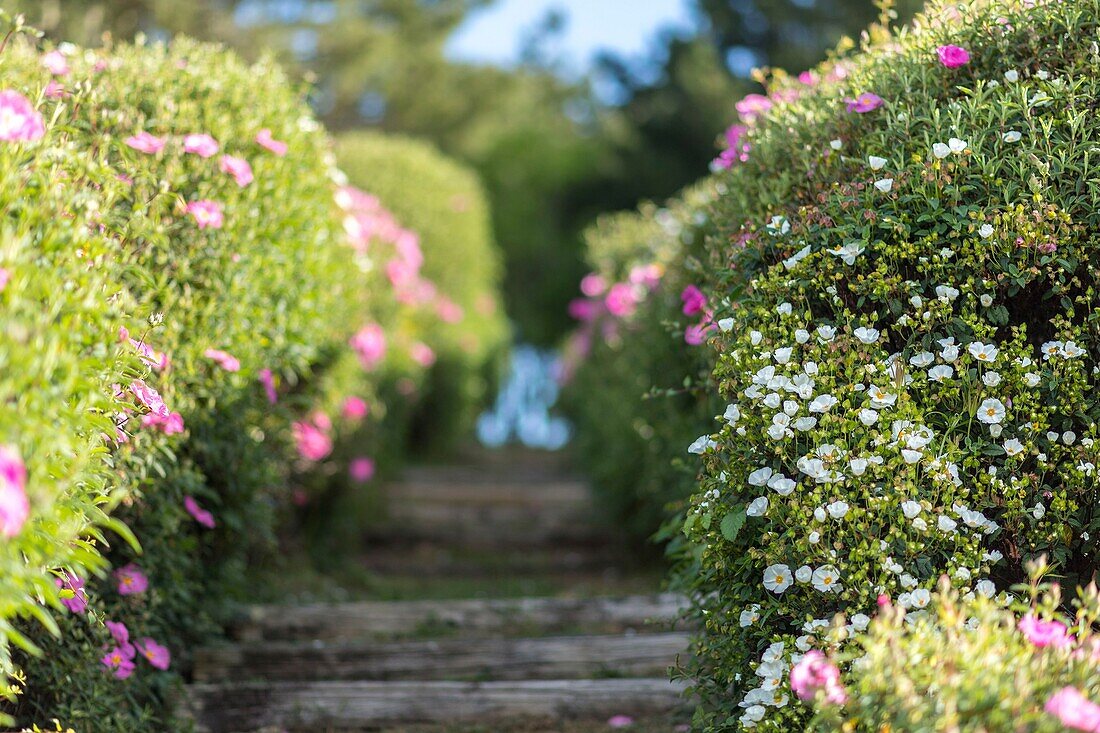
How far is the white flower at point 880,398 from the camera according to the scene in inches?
92.5

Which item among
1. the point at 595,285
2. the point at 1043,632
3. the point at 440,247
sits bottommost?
the point at 1043,632

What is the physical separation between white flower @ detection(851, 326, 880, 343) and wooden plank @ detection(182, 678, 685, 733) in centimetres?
147

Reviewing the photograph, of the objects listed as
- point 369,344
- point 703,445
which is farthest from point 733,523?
point 369,344

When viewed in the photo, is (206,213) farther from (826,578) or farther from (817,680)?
(817,680)

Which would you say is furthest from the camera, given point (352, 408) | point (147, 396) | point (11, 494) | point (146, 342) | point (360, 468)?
point (360, 468)

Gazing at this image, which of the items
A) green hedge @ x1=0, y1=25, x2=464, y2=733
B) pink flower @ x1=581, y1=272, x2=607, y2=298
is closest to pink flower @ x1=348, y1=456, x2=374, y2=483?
green hedge @ x1=0, y1=25, x2=464, y2=733

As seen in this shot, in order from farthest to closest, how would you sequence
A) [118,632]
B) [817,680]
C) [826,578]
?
[118,632] → [826,578] → [817,680]

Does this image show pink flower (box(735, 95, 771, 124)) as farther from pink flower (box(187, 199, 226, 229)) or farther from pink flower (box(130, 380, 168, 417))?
pink flower (box(130, 380, 168, 417))

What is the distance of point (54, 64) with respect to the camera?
124 inches

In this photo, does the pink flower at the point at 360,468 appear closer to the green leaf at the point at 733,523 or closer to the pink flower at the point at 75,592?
the pink flower at the point at 75,592

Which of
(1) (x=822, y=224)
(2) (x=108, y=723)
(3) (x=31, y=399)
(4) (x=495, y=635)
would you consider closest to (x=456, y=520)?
(4) (x=495, y=635)

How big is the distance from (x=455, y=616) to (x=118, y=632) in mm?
1635

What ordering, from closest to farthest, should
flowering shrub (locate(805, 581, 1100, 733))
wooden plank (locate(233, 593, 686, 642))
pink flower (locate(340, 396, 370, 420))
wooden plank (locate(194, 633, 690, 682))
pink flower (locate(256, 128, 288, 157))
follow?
flowering shrub (locate(805, 581, 1100, 733)) → pink flower (locate(256, 128, 288, 157)) → wooden plank (locate(194, 633, 690, 682)) → wooden plank (locate(233, 593, 686, 642)) → pink flower (locate(340, 396, 370, 420))

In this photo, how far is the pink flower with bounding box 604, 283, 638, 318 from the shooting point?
17.6 ft
